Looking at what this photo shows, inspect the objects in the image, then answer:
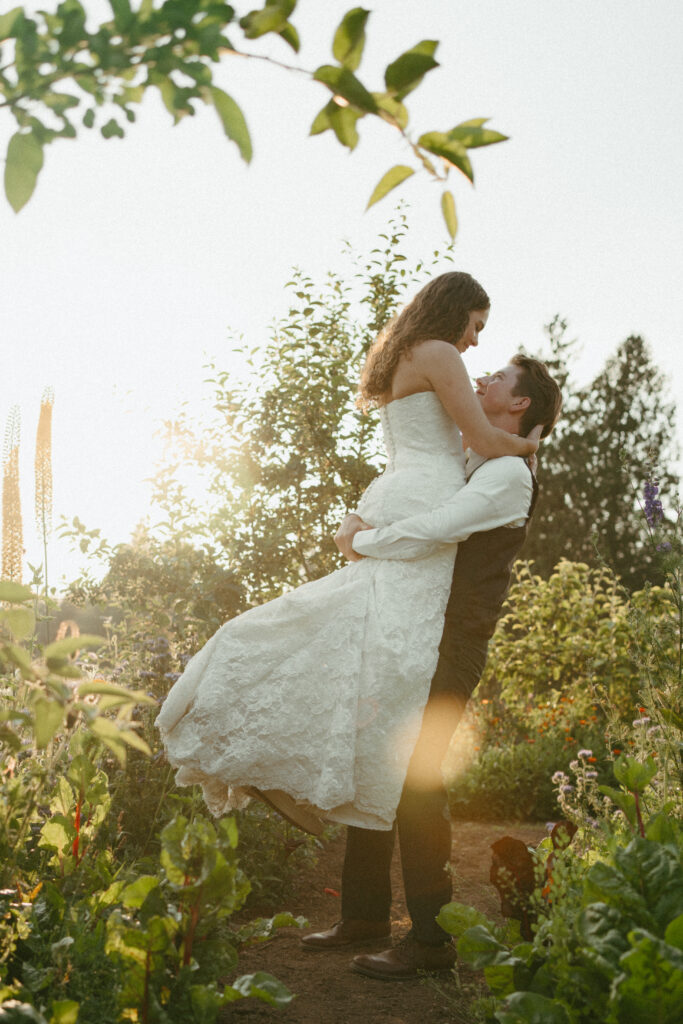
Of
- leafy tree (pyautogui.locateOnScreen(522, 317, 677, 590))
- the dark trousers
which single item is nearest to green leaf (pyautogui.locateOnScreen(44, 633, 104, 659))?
the dark trousers

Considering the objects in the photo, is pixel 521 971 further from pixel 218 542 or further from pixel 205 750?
pixel 218 542

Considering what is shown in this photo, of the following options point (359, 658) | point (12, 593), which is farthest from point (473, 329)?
point (12, 593)

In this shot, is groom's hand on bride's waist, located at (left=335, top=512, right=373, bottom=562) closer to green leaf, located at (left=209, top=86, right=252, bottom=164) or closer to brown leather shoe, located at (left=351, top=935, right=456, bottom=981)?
brown leather shoe, located at (left=351, top=935, right=456, bottom=981)

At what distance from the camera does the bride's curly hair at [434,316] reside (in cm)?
287

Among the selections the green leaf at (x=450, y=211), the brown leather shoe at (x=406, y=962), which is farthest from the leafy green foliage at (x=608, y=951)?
the green leaf at (x=450, y=211)

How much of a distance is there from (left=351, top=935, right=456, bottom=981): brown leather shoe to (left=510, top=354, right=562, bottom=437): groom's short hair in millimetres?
1709

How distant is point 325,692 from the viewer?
2.60 m

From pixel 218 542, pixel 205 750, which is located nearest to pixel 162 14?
pixel 205 750

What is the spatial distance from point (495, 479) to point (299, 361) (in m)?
2.91

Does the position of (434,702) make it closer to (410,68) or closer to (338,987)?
(338,987)

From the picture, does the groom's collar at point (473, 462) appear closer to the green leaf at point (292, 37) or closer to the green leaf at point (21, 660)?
the green leaf at point (292, 37)

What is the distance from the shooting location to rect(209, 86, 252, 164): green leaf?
90 centimetres

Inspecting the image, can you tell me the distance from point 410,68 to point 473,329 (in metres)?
2.07

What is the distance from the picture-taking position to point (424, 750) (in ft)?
8.70
